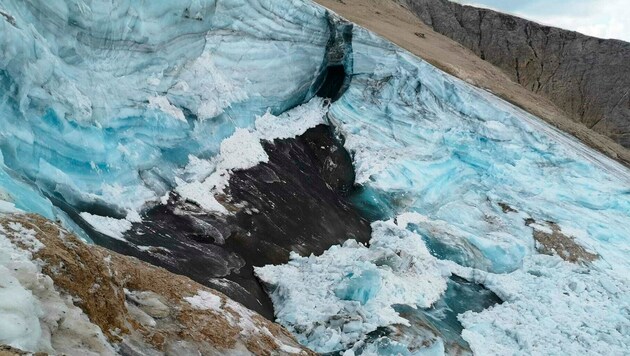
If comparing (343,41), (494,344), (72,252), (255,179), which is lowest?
(494,344)

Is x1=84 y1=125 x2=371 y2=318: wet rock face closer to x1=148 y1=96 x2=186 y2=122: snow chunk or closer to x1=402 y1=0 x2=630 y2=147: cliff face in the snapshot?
x1=148 y1=96 x2=186 y2=122: snow chunk

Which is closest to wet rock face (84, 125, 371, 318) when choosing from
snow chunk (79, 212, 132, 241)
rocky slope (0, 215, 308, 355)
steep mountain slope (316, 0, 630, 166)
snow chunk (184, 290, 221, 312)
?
snow chunk (79, 212, 132, 241)

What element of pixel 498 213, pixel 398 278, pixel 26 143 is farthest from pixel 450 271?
pixel 26 143

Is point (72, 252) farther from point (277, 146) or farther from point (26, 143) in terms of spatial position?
point (277, 146)

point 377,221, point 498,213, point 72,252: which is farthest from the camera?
point 498,213

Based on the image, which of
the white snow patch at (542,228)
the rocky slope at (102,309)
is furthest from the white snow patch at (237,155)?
the white snow patch at (542,228)

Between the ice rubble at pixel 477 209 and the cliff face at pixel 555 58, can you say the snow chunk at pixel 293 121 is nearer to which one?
the ice rubble at pixel 477 209
